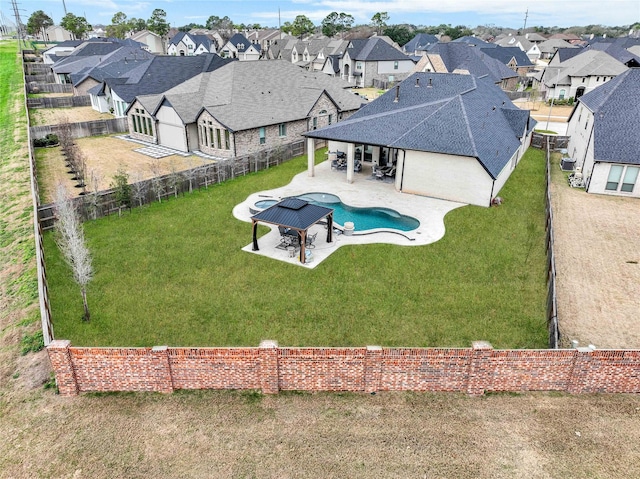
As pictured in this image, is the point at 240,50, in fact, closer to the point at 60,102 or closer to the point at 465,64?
the point at 60,102

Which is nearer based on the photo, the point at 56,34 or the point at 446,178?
the point at 446,178

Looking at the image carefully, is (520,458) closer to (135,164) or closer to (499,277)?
(499,277)

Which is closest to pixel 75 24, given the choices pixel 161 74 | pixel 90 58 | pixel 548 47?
pixel 90 58

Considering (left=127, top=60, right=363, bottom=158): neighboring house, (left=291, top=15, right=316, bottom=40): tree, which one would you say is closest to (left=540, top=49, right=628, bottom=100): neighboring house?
(left=127, top=60, right=363, bottom=158): neighboring house

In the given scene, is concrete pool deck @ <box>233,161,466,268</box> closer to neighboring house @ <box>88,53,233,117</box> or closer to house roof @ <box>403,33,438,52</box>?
neighboring house @ <box>88,53,233,117</box>

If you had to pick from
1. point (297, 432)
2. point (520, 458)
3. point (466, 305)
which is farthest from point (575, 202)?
point (297, 432)

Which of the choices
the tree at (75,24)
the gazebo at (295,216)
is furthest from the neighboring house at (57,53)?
the gazebo at (295,216)
